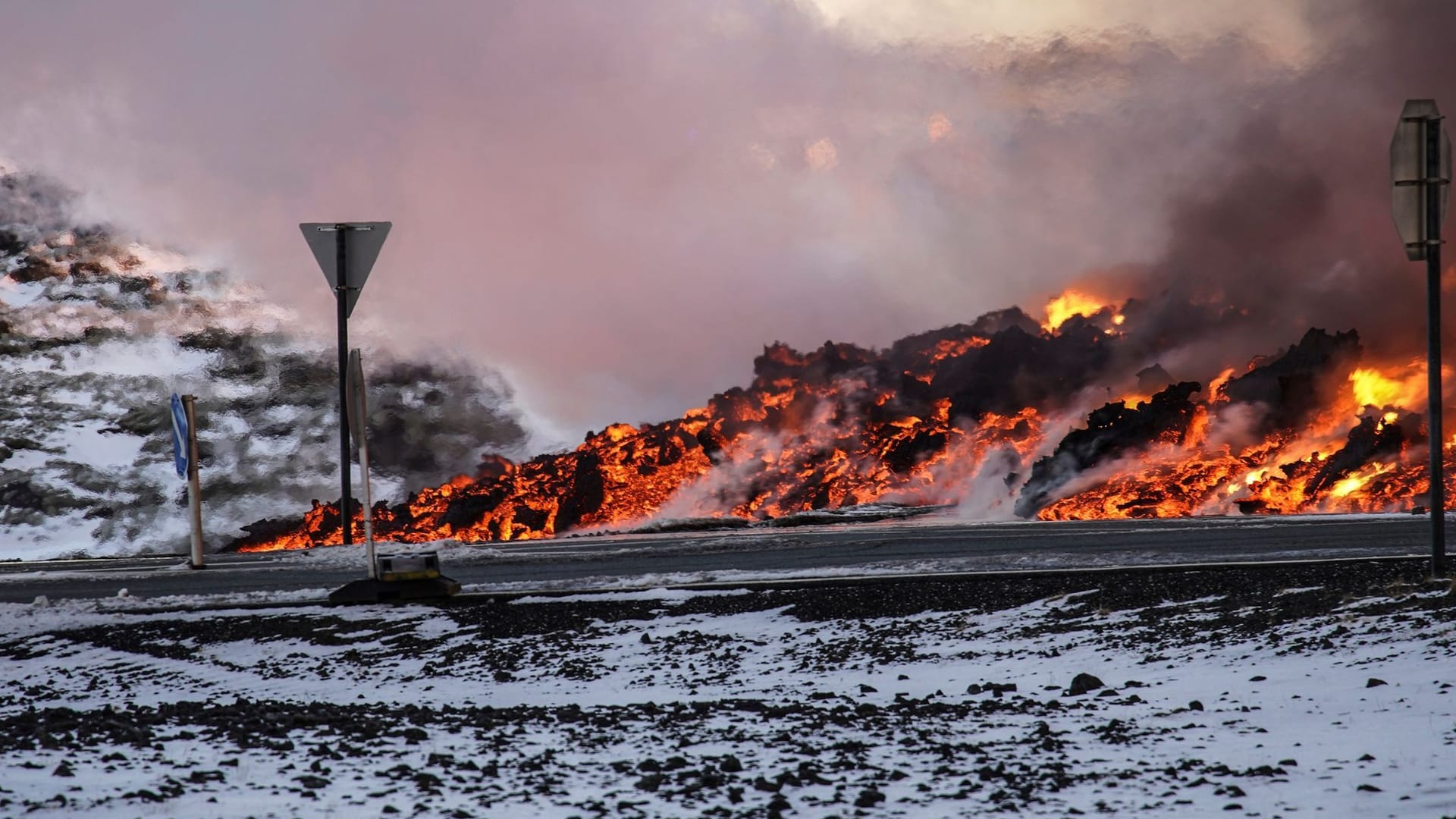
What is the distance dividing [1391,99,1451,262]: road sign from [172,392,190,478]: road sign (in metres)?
15.8

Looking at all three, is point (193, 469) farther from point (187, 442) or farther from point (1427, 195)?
point (1427, 195)

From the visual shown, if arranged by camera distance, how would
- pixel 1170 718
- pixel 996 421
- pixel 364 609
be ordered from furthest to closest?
pixel 996 421, pixel 364 609, pixel 1170 718

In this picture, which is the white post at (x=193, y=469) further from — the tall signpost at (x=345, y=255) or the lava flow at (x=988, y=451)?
the lava flow at (x=988, y=451)

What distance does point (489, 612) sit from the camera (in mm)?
13539

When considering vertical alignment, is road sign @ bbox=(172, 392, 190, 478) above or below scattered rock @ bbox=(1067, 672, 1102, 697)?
above

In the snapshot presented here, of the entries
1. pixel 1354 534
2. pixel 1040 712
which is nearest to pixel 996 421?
pixel 1354 534

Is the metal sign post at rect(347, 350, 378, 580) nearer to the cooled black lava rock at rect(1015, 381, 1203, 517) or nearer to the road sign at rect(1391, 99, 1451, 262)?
the road sign at rect(1391, 99, 1451, 262)

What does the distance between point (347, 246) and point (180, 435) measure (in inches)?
200

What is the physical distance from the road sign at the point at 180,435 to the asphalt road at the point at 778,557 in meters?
1.76

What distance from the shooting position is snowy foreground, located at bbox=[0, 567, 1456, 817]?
17.4 feet

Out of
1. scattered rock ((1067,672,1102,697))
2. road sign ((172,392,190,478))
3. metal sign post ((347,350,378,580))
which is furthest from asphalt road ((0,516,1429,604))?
scattered rock ((1067,672,1102,697))

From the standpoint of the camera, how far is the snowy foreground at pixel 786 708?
17.4 feet

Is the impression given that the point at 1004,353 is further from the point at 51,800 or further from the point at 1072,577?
the point at 51,800

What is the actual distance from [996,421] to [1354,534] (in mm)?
25387
